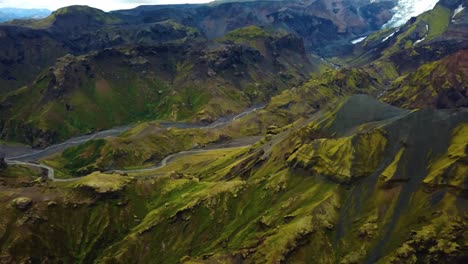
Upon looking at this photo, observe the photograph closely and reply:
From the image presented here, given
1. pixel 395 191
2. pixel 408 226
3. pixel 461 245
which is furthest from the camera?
pixel 395 191

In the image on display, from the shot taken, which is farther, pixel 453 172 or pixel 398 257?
pixel 453 172

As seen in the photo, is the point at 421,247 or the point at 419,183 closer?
the point at 421,247

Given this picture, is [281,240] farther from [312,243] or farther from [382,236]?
[382,236]

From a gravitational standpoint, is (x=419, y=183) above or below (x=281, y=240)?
above

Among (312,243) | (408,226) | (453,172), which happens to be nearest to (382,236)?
(408,226)

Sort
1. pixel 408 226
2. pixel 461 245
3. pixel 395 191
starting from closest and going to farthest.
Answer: pixel 461 245
pixel 408 226
pixel 395 191

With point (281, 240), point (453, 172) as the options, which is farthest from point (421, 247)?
point (281, 240)

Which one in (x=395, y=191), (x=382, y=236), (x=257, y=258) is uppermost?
(x=395, y=191)

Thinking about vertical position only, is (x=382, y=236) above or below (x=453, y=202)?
below

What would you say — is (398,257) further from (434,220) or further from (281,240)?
(281,240)

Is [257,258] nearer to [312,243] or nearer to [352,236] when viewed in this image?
[312,243]
